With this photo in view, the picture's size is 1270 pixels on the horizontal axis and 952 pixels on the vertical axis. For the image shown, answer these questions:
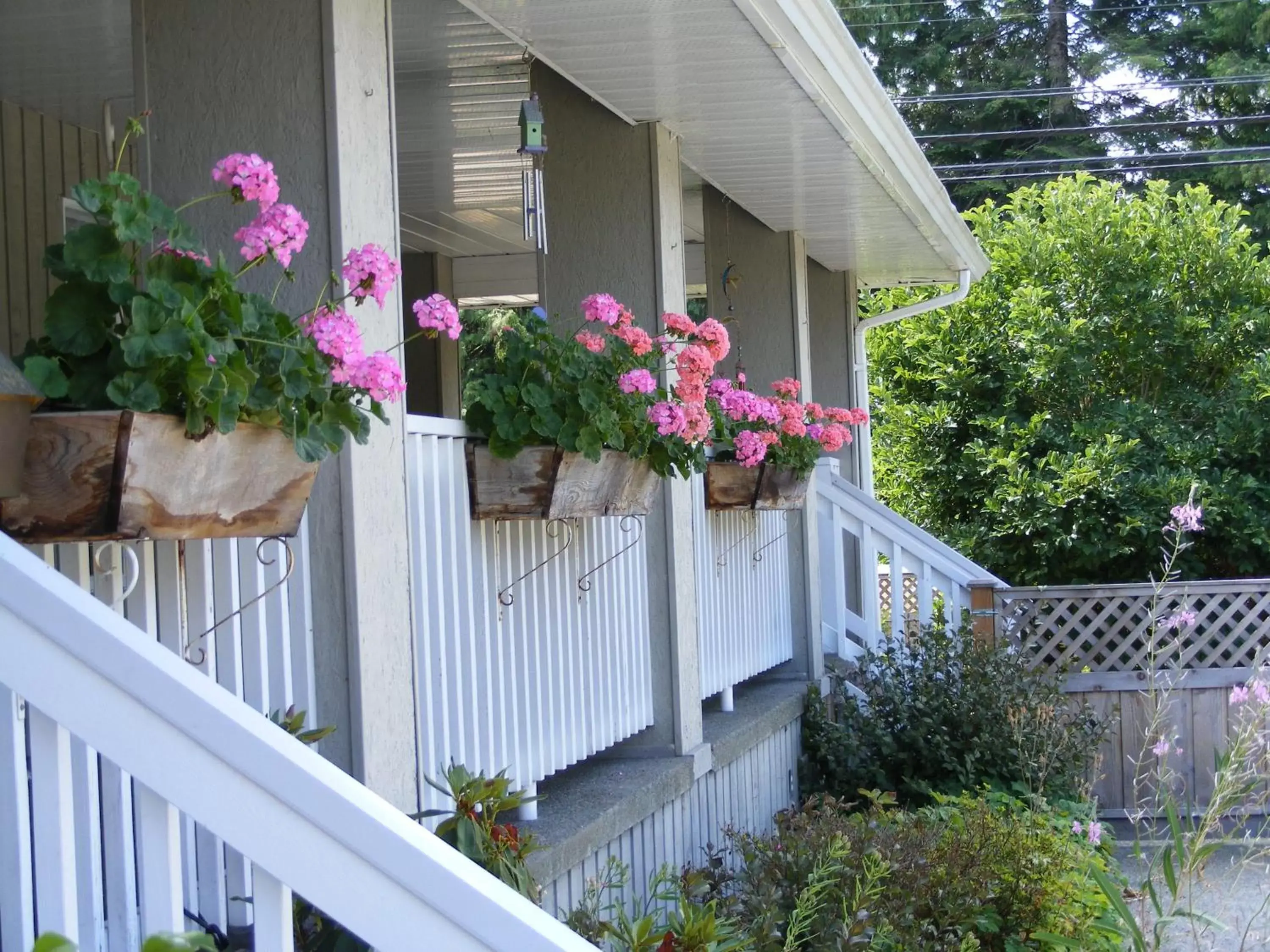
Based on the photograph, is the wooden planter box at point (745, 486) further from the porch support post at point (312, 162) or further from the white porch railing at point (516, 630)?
the porch support post at point (312, 162)

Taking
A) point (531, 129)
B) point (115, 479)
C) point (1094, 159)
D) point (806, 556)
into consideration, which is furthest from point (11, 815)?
point (1094, 159)

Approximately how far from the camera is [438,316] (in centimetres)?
288

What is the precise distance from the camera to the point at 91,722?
4.68 ft

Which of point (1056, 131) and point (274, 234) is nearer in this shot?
point (274, 234)

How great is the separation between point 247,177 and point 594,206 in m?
2.67

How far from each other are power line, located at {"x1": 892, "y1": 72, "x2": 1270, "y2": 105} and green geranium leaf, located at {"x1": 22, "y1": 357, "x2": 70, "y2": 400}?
18423mm

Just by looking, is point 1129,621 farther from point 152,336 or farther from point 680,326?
point 152,336

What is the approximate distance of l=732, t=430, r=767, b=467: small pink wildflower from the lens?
17.9ft

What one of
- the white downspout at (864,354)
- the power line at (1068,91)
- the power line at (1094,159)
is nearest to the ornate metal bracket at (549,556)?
the white downspout at (864,354)

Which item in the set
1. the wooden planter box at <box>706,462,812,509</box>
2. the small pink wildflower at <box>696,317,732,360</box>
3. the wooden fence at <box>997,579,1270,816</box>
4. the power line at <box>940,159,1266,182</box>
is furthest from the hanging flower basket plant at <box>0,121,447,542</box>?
the power line at <box>940,159,1266,182</box>

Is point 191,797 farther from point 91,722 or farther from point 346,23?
point 346,23

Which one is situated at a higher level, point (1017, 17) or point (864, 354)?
point (1017, 17)

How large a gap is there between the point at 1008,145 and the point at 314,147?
1872cm

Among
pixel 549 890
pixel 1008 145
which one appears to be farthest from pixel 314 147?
pixel 1008 145
